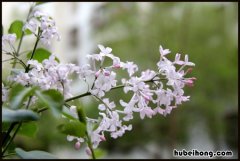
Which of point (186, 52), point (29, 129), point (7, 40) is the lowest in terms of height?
point (186, 52)

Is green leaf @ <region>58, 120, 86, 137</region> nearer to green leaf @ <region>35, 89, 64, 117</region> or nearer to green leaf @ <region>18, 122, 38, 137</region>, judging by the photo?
green leaf @ <region>35, 89, 64, 117</region>

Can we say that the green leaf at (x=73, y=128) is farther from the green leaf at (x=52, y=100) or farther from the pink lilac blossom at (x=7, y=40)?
the pink lilac blossom at (x=7, y=40)

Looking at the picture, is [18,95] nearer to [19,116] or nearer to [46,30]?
[19,116]

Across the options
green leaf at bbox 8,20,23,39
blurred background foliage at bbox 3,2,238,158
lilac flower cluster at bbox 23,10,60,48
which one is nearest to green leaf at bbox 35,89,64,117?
lilac flower cluster at bbox 23,10,60,48

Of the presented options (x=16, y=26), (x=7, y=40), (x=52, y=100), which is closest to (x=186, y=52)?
(x=16, y=26)

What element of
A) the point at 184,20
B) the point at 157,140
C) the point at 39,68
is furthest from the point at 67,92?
the point at 157,140

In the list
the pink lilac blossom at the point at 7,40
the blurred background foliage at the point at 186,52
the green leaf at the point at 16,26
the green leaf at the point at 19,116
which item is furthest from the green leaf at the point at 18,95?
the blurred background foliage at the point at 186,52
